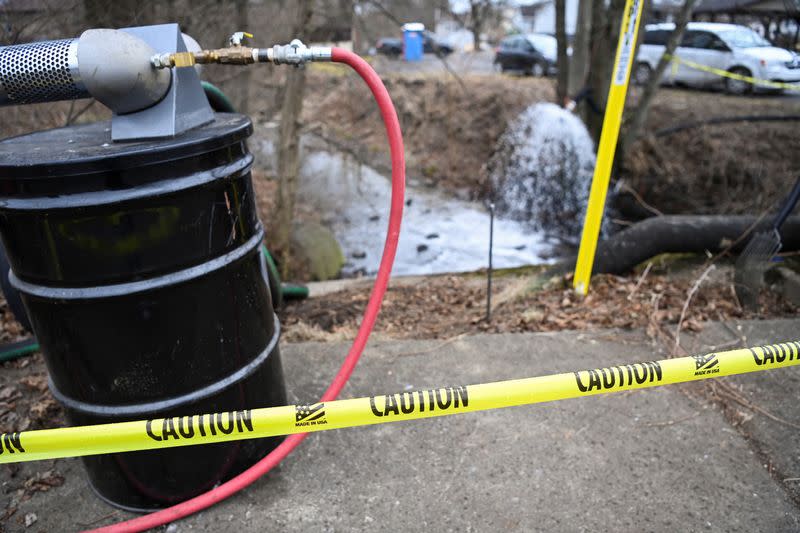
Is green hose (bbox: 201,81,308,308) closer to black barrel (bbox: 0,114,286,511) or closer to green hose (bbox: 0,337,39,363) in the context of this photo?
black barrel (bbox: 0,114,286,511)

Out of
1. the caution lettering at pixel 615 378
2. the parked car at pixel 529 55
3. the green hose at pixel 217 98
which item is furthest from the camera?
the parked car at pixel 529 55

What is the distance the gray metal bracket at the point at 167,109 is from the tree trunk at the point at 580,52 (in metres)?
10.3

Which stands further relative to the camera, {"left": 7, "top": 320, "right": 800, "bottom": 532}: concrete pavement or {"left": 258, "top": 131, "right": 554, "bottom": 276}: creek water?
{"left": 258, "top": 131, "right": 554, "bottom": 276}: creek water

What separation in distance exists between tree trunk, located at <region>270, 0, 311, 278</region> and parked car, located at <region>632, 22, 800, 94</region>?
5.84 metres

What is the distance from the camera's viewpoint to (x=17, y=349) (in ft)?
12.1

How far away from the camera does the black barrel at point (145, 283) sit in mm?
1964

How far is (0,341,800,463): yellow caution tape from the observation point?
1.88 metres

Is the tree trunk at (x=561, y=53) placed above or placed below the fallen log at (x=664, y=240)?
above

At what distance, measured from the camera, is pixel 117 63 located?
2018 mm

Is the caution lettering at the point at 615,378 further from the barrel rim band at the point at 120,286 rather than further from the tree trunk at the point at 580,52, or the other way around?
the tree trunk at the point at 580,52

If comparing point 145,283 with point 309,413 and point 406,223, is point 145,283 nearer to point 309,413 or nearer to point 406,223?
point 309,413

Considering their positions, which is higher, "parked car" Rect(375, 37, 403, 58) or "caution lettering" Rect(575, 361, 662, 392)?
"parked car" Rect(375, 37, 403, 58)

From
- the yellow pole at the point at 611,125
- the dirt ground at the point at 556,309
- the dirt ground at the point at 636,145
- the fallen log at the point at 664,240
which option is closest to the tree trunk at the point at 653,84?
the dirt ground at the point at 636,145

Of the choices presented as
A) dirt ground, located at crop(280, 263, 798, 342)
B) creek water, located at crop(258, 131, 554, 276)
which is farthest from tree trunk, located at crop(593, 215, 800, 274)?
creek water, located at crop(258, 131, 554, 276)
